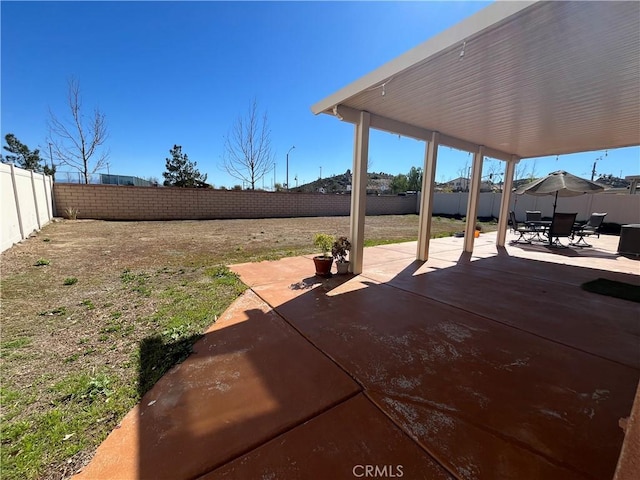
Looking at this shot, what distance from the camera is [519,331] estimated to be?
267cm

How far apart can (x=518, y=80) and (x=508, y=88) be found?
202 mm

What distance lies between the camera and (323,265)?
4.38 metres

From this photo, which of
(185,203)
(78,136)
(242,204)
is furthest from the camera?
(242,204)

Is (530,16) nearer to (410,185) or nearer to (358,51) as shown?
(358,51)

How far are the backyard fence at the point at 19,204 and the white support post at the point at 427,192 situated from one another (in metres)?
8.59

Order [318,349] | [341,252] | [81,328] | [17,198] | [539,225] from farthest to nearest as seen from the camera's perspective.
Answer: [539,225]
[17,198]
[341,252]
[81,328]
[318,349]

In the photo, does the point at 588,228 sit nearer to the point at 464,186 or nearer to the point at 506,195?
the point at 506,195

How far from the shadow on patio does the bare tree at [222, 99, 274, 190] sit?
1717cm

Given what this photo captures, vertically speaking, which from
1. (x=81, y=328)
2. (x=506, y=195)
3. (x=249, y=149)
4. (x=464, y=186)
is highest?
(x=249, y=149)

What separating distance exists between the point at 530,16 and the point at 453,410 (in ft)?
9.53

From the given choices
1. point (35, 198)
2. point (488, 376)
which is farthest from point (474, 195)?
point (35, 198)

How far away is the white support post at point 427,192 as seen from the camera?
5.39m

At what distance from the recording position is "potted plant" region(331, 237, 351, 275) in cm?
447

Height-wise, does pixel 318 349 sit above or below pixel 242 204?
below
